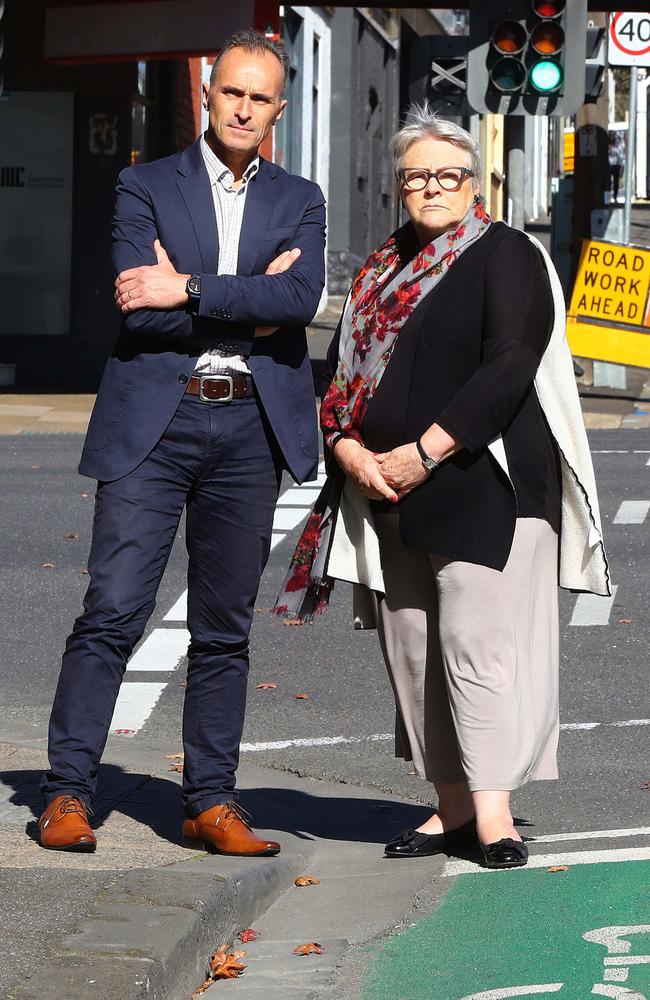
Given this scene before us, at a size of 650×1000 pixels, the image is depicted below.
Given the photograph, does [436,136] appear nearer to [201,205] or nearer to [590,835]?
[201,205]

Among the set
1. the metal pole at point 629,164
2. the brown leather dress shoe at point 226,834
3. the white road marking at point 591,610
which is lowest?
the brown leather dress shoe at point 226,834

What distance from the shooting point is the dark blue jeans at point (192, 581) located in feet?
15.9

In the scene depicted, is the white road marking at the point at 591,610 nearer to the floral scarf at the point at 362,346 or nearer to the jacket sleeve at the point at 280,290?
the floral scarf at the point at 362,346

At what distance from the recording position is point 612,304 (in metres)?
18.6

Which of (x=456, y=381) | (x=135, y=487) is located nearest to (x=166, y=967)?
(x=135, y=487)

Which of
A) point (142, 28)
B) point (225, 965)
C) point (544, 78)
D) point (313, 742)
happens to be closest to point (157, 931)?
point (225, 965)

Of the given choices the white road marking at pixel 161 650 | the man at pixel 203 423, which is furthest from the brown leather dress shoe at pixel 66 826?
the white road marking at pixel 161 650

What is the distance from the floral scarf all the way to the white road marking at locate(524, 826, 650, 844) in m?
0.99

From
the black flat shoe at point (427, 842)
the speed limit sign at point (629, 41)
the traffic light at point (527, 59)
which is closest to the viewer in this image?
the black flat shoe at point (427, 842)

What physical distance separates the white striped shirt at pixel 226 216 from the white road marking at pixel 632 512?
6.63 meters

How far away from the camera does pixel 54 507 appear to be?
1175cm

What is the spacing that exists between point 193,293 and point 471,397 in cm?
77

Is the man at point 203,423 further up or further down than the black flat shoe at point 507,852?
further up

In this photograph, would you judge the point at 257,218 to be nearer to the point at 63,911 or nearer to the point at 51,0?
the point at 63,911
